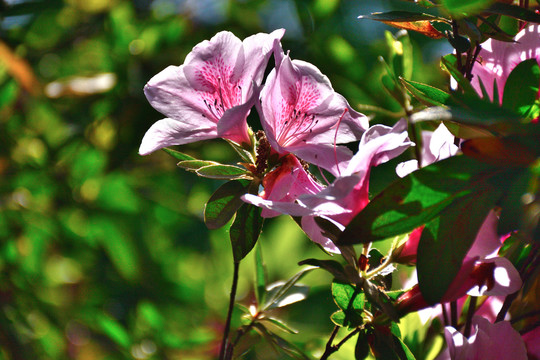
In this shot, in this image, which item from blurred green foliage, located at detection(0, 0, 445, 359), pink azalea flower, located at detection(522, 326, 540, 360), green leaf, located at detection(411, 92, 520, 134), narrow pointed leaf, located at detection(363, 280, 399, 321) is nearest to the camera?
green leaf, located at detection(411, 92, 520, 134)

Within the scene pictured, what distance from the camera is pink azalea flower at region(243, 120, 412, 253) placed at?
375mm

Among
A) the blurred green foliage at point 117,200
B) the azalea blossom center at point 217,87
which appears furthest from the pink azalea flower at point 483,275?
the blurred green foliage at point 117,200

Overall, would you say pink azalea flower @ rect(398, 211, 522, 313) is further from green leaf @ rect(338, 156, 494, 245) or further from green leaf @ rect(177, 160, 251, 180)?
green leaf @ rect(177, 160, 251, 180)

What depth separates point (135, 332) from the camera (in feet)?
3.27

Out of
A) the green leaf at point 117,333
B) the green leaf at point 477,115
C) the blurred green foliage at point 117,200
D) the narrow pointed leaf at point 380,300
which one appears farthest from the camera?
the blurred green foliage at point 117,200

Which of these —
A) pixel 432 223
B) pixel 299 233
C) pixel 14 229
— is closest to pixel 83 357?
pixel 14 229

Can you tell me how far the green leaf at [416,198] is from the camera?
1.15ft

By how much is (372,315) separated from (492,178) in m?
0.18

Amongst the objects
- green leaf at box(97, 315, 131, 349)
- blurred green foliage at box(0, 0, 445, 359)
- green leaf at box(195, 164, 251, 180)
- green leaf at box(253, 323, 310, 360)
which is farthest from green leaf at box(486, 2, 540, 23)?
green leaf at box(97, 315, 131, 349)

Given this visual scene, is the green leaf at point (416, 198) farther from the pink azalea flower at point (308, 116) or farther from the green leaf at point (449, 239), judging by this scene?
the pink azalea flower at point (308, 116)

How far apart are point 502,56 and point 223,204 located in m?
0.29

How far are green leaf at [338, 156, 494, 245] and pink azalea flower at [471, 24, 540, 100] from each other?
0.17 m

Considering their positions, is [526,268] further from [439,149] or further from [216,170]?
[216,170]

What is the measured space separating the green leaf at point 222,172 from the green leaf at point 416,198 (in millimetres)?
140
